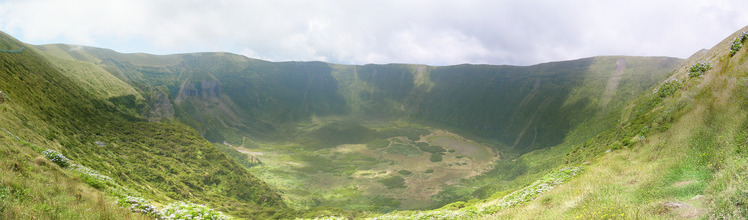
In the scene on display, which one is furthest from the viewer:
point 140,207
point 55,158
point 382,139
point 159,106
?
point 382,139

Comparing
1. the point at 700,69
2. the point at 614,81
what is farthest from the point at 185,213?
the point at 614,81

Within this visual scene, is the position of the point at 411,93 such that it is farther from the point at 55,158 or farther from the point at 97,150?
the point at 55,158

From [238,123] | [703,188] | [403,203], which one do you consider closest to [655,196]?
[703,188]

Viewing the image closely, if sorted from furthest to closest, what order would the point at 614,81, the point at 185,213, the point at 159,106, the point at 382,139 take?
the point at 382,139 < the point at 614,81 < the point at 159,106 < the point at 185,213

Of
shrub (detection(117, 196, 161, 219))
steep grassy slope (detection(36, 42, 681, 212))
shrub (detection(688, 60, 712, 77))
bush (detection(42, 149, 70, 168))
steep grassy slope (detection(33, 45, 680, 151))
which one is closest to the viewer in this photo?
shrub (detection(117, 196, 161, 219))

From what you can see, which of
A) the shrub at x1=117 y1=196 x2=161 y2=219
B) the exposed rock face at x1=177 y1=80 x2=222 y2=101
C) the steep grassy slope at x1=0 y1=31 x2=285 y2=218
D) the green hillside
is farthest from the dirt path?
the exposed rock face at x1=177 y1=80 x2=222 y2=101

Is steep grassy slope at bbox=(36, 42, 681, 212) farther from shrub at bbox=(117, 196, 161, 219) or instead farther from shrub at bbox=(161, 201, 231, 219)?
shrub at bbox=(117, 196, 161, 219)
